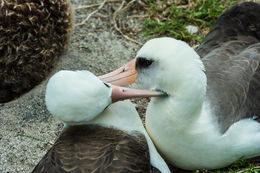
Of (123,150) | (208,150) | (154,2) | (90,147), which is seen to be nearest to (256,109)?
(208,150)

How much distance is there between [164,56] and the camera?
3178 millimetres

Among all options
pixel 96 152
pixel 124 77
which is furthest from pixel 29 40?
pixel 96 152

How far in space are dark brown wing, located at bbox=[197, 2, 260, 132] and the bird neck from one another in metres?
0.27

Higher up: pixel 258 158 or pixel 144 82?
pixel 144 82

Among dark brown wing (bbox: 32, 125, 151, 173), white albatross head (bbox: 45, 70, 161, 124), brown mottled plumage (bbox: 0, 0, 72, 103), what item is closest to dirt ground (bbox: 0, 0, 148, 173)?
brown mottled plumage (bbox: 0, 0, 72, 103)

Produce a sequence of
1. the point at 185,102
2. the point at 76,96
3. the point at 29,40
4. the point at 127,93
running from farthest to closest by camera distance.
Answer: the point at 29,40 < the point at 127,93 < the point at 185,102 < the point at 76,96

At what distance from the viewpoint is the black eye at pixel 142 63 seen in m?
3.31

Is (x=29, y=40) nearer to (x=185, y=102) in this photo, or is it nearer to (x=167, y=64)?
(x=167, y=64)

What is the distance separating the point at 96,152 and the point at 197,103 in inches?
32.8

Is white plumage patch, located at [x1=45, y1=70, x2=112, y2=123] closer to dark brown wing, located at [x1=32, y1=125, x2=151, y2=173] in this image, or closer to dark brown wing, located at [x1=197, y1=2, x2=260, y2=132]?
dark brown wing, located at [x1=32, y1=125, x2=151, y2=173]

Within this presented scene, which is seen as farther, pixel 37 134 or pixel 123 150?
pixel 37 134

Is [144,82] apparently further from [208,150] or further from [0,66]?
[0,66]

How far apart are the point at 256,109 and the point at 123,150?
1197 millimetres

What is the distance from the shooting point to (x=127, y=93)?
11.0ft
